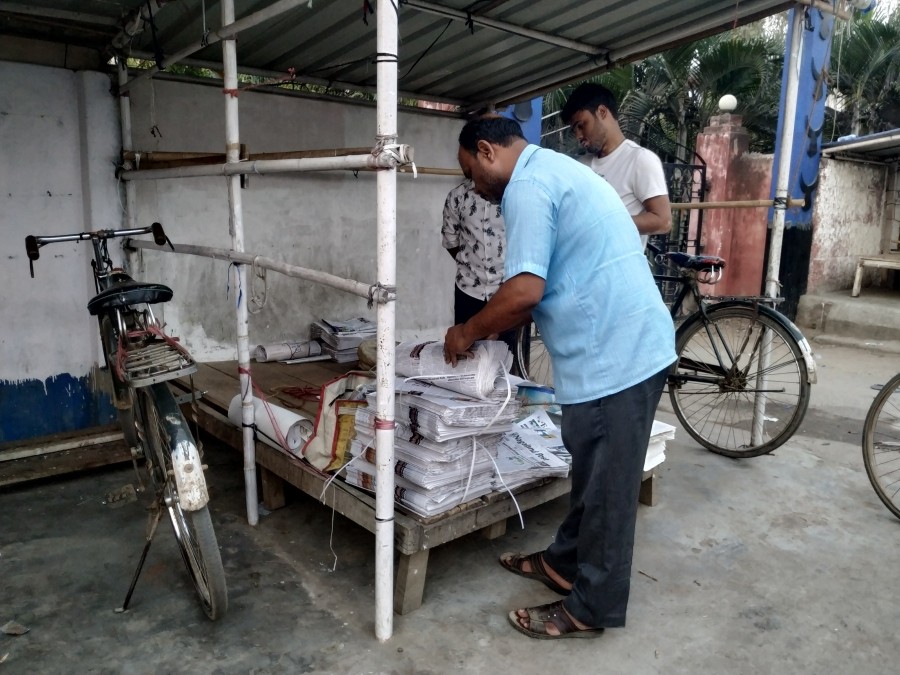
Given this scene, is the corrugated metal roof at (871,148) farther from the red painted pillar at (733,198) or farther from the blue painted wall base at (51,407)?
the blue painted wall base at (51,407)

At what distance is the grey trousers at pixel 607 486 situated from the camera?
2199mm

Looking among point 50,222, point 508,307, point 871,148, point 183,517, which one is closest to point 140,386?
point 183,517

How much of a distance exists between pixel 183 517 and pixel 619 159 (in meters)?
2.38

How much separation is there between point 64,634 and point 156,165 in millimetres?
2323

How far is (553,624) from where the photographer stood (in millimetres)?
2352

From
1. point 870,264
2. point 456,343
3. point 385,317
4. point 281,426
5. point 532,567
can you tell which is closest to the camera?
point 385,317

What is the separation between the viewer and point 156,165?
3.65 m

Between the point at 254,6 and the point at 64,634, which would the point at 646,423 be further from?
the point at 254,6

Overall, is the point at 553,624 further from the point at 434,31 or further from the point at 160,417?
the point at 434,31

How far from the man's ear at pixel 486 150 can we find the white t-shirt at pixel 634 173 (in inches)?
43.9

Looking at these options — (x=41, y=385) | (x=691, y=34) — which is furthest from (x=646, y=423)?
(x=41, y=385)

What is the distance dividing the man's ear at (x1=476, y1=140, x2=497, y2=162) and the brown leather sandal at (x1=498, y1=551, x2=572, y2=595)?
1.51 m

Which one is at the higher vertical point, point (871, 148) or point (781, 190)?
point (871, 148)

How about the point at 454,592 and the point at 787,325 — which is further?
the point at 787,325
